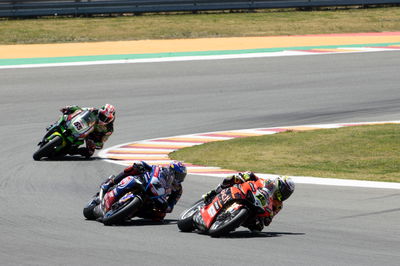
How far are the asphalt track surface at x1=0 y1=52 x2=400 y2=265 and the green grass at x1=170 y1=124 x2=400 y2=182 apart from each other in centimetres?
158

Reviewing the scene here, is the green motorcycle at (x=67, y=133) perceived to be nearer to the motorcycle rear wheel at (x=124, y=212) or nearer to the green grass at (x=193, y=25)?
the motorcycle rear wheel at (x=124, y=212)

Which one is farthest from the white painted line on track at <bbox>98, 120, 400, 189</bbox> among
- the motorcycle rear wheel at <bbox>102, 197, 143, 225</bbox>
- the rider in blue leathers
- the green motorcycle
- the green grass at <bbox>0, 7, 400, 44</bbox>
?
the green grass at <bbox>0, 7, 400, 44</bbox>

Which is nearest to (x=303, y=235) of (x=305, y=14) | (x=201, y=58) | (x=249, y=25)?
(x=201, y=58)

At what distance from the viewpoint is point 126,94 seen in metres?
24.4

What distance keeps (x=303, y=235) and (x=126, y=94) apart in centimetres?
1548

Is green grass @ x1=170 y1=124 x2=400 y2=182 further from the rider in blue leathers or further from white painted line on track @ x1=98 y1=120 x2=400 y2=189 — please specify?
the rider in blue leathers

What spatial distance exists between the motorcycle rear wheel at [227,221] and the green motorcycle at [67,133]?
710cm

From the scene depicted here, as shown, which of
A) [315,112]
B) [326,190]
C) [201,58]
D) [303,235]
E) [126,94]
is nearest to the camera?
[303,235]

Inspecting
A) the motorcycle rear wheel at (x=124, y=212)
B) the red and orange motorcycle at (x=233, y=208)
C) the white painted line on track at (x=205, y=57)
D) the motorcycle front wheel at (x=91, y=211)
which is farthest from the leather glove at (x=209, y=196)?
the white painted line on track at (x=205, y=57)

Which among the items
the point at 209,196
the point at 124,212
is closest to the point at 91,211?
the point at 124,212

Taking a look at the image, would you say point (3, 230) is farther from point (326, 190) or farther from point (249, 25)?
point (249, 25)

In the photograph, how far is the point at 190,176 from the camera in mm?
13984

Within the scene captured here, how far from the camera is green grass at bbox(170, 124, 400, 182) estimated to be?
573 inches

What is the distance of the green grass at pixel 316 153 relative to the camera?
573 inches
